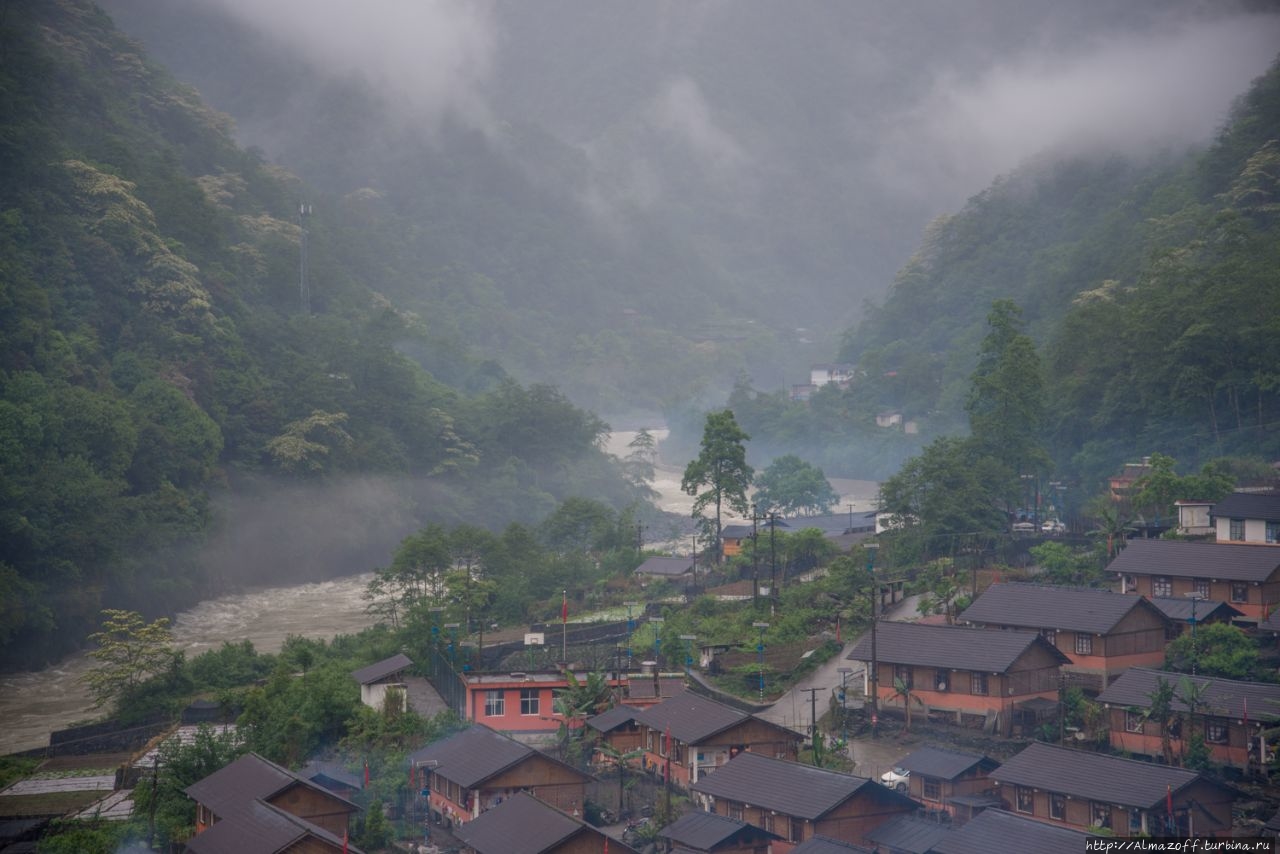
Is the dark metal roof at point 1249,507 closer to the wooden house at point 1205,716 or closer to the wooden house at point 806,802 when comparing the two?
the wooden house at point 1205,716

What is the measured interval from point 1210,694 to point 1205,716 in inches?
15.0

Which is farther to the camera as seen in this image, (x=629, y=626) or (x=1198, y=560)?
(x=629, y=626)

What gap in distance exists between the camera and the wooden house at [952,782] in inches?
715

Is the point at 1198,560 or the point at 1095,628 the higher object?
the point at 1198,560

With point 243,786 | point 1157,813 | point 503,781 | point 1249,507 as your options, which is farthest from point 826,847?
point 1249,507

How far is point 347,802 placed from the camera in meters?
18.6

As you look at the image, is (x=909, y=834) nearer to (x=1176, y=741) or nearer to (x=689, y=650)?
(x=1176, y=741)

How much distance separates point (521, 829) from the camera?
16.8 m

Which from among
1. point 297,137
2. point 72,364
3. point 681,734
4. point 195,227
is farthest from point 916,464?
point 297,137

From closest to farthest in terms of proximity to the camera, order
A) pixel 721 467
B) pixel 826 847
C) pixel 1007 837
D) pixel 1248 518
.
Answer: pixel 1007 837, pixel 826 847, pixel 1248 518, pixel 721 467

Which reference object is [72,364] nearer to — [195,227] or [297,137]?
[195,227]

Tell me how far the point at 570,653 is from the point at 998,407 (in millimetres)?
13710

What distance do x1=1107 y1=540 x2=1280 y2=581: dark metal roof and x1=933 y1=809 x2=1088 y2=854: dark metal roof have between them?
33.1ft

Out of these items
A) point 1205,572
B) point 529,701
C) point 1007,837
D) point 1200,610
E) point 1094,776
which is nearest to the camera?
point 1007,837
